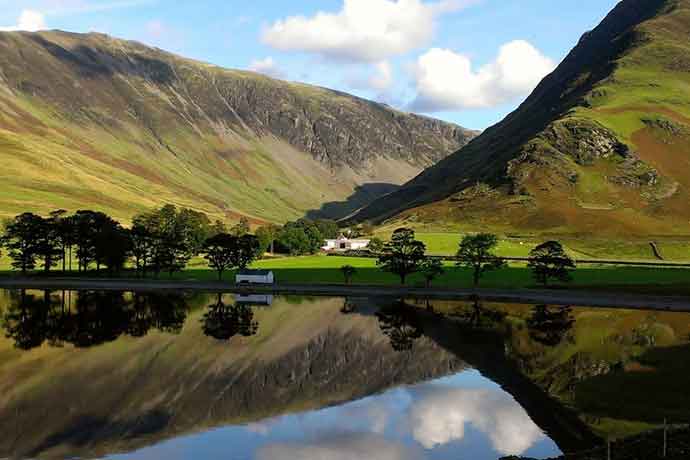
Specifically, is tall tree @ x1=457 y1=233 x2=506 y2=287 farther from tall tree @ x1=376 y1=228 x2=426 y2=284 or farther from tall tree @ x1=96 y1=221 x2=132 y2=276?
tall tree @ x1=96 y1=221 x2=132 y2=276

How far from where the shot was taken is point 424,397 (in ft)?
199

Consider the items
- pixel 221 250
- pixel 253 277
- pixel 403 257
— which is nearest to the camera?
pixel 253 277

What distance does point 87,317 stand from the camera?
99.1 meters

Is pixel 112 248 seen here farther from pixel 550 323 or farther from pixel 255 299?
pixel 550 323

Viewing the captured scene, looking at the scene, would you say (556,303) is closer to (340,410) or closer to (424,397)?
(424,397)

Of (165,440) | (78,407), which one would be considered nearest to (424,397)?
(165,440)

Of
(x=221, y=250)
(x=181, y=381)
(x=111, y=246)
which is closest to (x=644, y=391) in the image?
(x=181, y=381)

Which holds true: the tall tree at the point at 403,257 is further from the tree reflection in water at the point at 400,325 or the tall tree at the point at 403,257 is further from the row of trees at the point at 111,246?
the row of trees at the point at 111,246

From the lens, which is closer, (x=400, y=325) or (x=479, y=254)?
(x=400, y=325)

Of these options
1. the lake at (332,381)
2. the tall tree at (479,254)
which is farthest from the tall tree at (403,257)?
the lake at (332,381)

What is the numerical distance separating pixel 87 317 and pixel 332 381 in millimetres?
49502

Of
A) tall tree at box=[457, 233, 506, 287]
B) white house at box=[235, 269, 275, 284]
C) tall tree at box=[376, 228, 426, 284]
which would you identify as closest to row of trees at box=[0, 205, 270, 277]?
white house at box=[235, 269, 275, 284]

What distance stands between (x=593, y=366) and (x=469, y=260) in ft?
256

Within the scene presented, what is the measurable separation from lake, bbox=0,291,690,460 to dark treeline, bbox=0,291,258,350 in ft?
1.67
